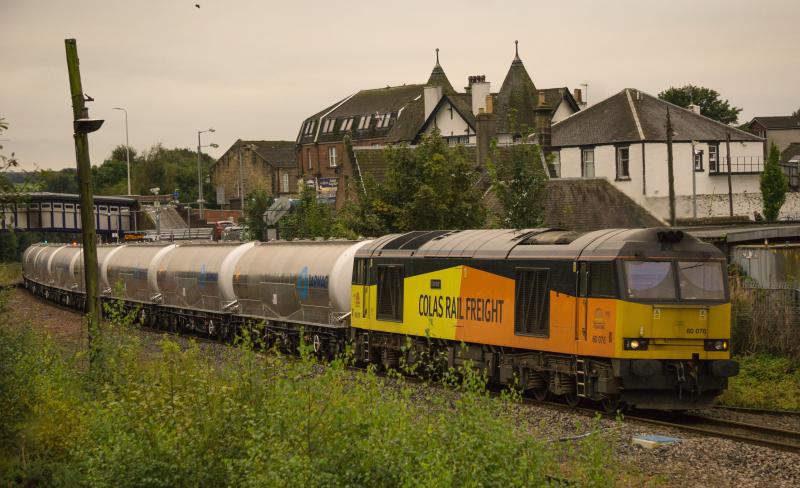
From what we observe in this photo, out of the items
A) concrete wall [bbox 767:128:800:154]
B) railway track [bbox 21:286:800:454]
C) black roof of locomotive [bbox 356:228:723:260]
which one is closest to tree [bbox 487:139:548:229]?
black roof of locomotive [bbox 356:228:723:260]

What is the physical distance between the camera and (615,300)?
18.5 m

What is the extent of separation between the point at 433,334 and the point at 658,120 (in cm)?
3824

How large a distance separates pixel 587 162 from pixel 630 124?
10.8 ft

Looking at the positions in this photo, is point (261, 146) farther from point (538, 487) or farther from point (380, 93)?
point (538, 487)

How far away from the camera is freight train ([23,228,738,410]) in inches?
734

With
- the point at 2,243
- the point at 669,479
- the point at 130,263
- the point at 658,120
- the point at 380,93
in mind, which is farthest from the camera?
the point at 380,93

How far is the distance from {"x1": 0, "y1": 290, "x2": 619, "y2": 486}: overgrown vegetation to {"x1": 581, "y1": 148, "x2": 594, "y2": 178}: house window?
4496 centimetres

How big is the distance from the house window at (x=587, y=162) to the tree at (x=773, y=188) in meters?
10.3

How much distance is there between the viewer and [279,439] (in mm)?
12469

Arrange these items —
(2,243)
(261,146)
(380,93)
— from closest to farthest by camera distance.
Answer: (2,243)
(380,93)
(261,146)

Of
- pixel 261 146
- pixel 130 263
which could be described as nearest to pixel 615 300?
pixel 130 263

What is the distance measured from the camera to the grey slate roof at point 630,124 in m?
58.3

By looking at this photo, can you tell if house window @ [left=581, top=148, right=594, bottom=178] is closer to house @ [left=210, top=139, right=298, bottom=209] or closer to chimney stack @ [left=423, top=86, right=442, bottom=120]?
chimney stack @ [left=423, top=86, right=442, bottom=120]

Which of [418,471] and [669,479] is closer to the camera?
[418,471]
